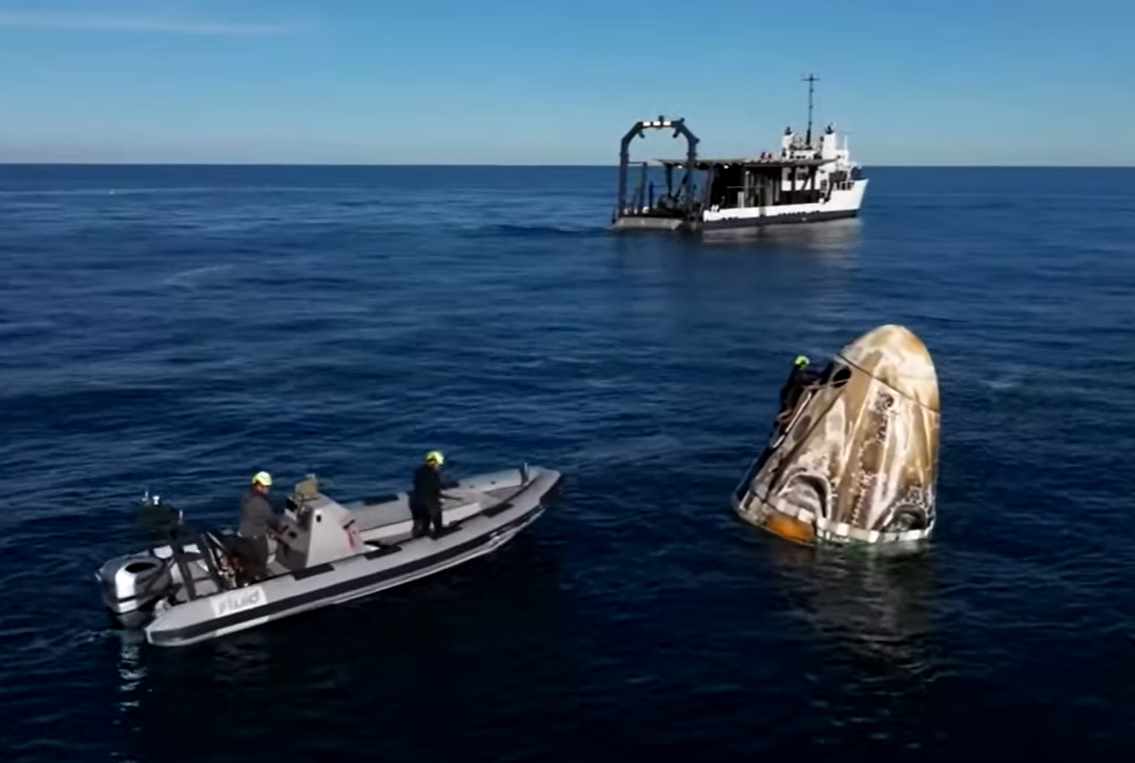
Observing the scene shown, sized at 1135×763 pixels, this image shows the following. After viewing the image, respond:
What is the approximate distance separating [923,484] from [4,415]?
98.9 feet

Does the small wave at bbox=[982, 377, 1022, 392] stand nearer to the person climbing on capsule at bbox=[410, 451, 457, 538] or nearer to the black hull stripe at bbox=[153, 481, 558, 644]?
the black hull stripe at bbox=[153, 481, 558, 644]

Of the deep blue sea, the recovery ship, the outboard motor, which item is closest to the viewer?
the deep blue sea

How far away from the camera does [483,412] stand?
38156 millimetres

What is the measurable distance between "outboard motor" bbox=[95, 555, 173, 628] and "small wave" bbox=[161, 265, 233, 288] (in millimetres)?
54734

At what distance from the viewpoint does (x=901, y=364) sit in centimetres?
2384

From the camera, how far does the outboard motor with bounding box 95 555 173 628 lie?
19.8m

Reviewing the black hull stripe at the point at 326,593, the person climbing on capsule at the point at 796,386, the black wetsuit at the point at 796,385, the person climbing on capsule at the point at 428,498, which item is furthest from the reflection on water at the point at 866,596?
the person climbing on capsule at the point at 428,498

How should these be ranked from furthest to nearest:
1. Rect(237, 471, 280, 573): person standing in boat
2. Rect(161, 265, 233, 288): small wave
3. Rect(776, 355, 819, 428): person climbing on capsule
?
Rect(161, 265, 233, 288): small wave → Rect(776, 355, 819, 428): person climbing on capsule → Rect(237, 471, 280, 573): person standing in boat

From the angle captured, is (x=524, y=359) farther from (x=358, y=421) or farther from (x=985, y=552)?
(x=985, y=552)

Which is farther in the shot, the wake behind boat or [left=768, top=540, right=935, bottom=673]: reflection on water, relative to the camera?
[left=768, top=540, right=935, bottom=673]: reflection on water

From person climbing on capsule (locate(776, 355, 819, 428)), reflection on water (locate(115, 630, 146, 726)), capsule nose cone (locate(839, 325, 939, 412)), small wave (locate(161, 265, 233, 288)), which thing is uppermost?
capsule nose cone (locate(839, 325, 939, 412))

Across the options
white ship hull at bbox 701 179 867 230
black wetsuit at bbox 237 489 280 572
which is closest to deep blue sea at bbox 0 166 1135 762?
black wetsuit at bbox 237 489 280 572

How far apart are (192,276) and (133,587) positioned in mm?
61160

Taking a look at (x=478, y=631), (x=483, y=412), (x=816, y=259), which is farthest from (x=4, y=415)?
(x=816, y=259)
